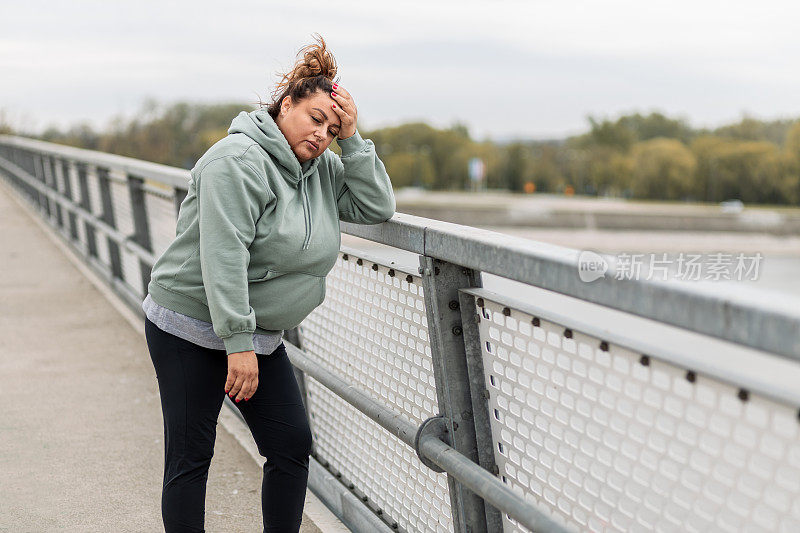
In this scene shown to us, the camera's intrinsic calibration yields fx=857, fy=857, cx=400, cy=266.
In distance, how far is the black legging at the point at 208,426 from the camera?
236cm

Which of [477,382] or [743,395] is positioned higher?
[743,395]

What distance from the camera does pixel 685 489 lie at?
1509mm

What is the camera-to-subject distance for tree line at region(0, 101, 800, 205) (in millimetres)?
129500

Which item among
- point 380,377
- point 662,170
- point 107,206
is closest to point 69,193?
point 107,206

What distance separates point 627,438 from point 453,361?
64cm

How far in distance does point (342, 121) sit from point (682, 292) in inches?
49.1

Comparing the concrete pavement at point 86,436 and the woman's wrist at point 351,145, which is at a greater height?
the woman's wrist at point 351,145

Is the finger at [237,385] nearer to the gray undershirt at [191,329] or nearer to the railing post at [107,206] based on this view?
the gray undershirt at [191,329]

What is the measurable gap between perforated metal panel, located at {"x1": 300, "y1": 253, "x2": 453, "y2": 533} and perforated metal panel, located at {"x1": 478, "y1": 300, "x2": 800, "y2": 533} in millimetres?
374

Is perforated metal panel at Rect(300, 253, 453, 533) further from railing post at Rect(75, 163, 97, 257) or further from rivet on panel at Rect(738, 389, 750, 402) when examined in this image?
railing post at Rect(75, 163, 97, 257)

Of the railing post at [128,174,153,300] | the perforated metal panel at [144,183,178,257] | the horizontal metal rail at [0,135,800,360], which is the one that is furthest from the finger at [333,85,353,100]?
the railing post at [128,174,153,300]

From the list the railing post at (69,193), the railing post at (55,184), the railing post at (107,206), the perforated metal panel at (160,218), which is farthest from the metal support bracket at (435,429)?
the railing post at (55,184)

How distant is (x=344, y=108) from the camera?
2326 mm

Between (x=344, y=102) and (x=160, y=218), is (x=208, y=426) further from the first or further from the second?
(x=160, y=218)
